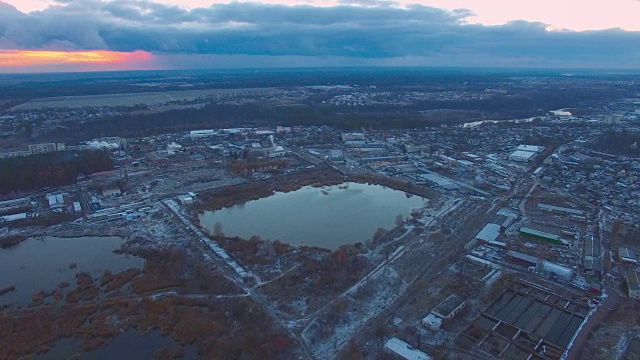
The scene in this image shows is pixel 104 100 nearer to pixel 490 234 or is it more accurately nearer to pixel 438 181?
pixel 438 181

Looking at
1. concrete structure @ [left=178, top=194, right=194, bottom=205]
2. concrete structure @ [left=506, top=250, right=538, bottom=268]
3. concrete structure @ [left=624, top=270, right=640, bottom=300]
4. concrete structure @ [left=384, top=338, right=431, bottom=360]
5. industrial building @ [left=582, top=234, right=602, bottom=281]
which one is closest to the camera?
concrete structure @ [left=384, top=338, right=431, bottom=360]

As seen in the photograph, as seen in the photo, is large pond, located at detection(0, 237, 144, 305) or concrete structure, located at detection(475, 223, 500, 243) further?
concrete structure, located at detection(475, 223, 500, 243)

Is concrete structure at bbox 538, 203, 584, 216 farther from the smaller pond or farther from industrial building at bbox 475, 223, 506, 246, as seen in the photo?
the smaller pond

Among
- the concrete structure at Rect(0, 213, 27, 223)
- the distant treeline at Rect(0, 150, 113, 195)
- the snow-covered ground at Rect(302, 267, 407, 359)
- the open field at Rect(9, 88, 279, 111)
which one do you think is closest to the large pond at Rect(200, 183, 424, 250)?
the snow-covered ground at Rect(302, 267, 407, 359)

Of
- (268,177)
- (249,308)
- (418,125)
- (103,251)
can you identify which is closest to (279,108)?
(418,125)

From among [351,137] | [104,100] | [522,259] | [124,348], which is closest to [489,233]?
[522,259]

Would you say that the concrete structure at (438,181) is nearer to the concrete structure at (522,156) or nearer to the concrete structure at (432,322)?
the concrete structure at (522,156)
